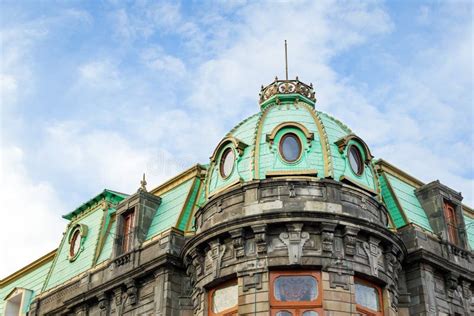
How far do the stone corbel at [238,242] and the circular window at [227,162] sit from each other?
3.58 metres

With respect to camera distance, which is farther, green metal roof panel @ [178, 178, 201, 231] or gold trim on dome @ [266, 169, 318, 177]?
green metal roof panel @ [178, 178, 201, 231]

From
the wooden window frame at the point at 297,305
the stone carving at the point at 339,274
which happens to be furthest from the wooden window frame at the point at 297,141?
the wooden window frame at the point at 297,305

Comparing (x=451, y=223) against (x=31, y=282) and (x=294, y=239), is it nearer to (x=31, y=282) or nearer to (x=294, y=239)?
(x=294, y=239)

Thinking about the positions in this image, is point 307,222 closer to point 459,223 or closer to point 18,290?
point 459,223

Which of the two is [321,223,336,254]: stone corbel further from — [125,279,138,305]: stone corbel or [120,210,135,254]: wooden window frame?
[120,210,135,254]: wooden window frame

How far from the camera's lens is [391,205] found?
112ft

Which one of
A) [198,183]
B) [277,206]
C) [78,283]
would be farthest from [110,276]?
[277,206]

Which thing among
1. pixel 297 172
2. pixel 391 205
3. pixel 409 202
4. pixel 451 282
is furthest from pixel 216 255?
pixel 451 282

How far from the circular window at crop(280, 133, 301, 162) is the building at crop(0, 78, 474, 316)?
5cm

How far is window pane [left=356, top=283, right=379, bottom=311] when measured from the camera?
95.8 feet

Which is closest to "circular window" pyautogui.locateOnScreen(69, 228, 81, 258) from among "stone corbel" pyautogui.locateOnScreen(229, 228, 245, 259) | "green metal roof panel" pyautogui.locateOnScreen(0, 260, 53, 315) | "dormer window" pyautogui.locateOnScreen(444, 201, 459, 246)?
"green metal roof panel" pyautogui.locateOnScreen(0, 260, 53, 315)

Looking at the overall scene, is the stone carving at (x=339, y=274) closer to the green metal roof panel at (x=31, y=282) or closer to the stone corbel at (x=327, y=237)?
the stone corbel at (x=327, y=237)

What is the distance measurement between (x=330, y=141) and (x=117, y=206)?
428 inches

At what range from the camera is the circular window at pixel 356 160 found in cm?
3241
